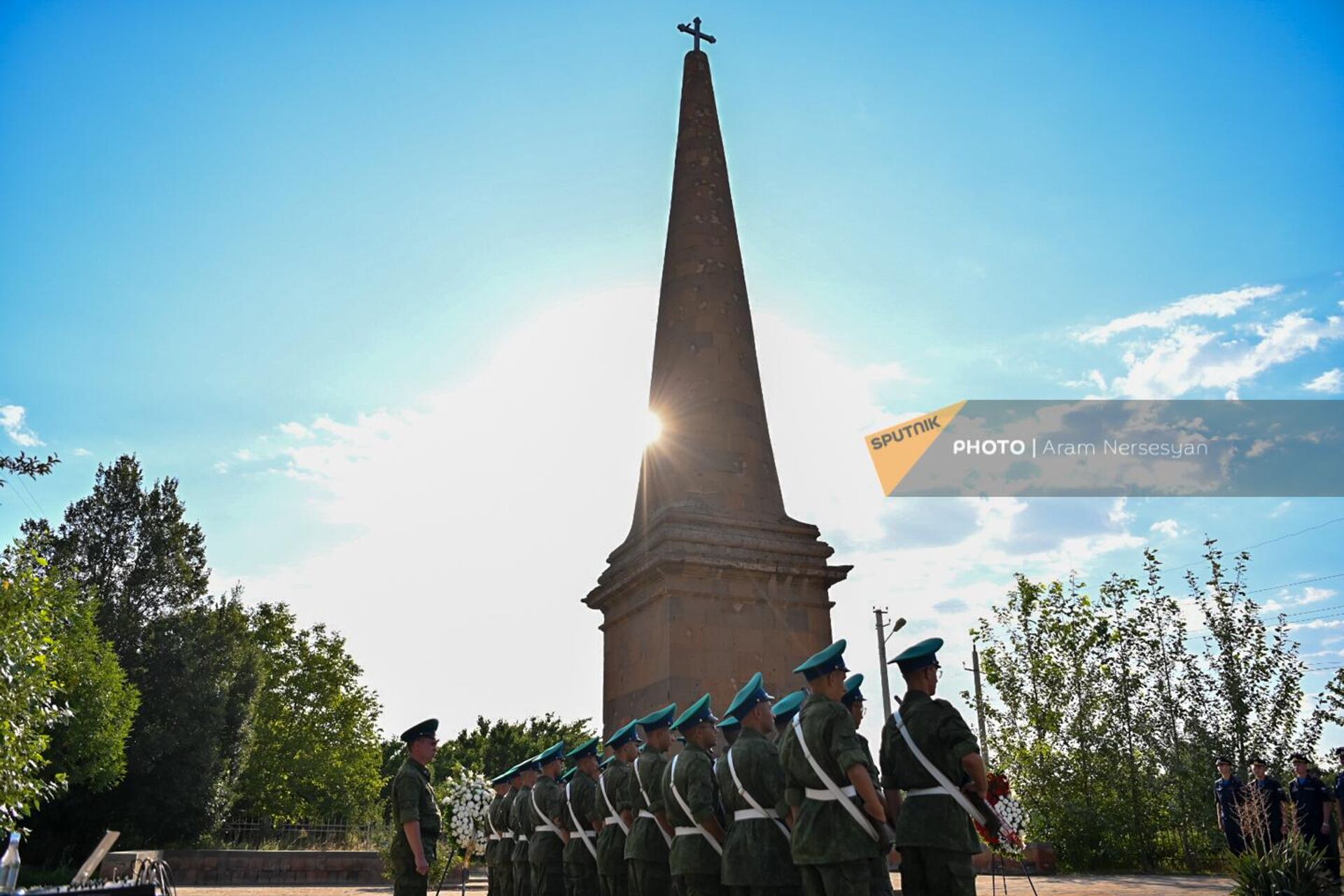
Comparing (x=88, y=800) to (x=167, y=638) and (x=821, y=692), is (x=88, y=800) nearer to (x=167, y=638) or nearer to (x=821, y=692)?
(x=167, y=638)

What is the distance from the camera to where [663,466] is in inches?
438

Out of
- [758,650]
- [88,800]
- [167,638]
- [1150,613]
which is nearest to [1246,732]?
[1150,613]

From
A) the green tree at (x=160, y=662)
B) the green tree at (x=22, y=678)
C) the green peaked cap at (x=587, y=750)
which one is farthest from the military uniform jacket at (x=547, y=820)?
the green tree at (x=160, y=662)

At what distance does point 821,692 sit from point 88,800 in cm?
2879

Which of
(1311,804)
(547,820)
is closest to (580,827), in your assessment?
(547,820)

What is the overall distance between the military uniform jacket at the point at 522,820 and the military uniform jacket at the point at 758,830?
3983 mm

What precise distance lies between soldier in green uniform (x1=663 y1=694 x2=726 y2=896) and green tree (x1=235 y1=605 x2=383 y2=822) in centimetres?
4010

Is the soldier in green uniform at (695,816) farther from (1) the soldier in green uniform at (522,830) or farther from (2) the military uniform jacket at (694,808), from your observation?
(1) the soldier in green uniform at (522,830)

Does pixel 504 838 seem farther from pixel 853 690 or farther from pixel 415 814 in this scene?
pixel 853 690

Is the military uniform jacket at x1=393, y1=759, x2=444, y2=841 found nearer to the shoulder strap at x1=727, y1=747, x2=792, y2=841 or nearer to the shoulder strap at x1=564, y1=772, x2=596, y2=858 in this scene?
the shoulder strap at x1=564, y1=772, x2=596, y2=858

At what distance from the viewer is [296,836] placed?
31656mm

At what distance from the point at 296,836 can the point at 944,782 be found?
32.0 meters

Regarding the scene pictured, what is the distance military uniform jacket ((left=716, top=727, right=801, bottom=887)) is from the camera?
18.7 feet

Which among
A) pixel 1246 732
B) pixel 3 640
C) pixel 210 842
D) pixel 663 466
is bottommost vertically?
pixel 210 842
